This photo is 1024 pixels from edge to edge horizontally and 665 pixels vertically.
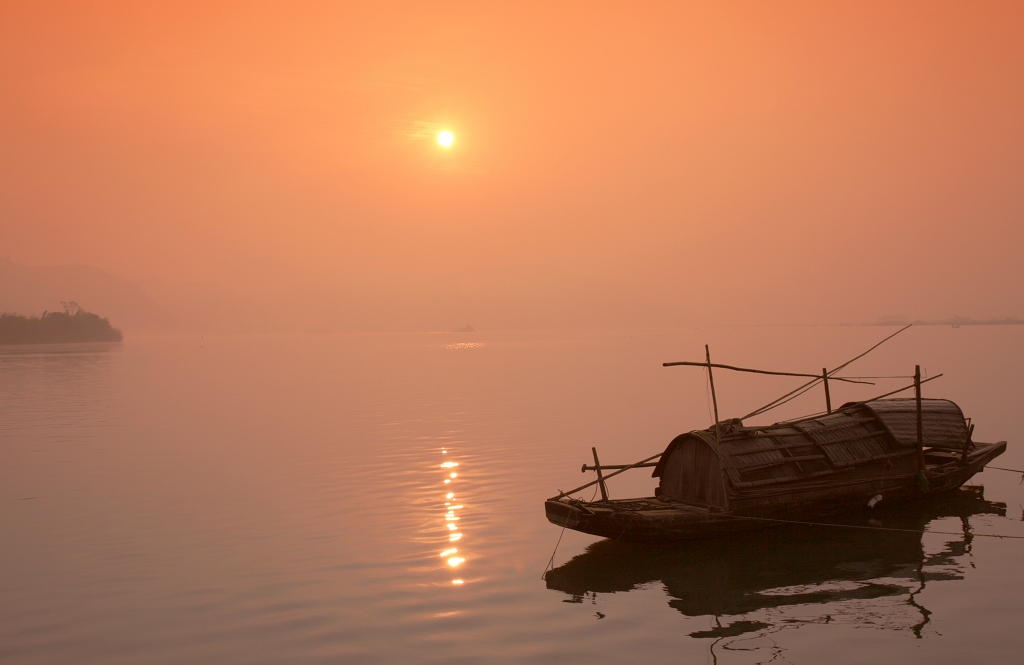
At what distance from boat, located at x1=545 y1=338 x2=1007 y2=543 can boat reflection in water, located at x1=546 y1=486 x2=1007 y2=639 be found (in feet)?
1.77

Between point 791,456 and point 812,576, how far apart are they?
3.96 m

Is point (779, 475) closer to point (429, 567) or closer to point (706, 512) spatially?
point (706, 512)

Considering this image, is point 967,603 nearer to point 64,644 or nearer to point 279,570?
point 279,570

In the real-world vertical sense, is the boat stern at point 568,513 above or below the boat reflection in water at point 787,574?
above

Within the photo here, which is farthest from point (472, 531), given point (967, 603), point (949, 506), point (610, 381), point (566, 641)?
point (610, 381)

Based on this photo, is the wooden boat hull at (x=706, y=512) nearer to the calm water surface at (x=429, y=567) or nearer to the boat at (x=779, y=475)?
the boat at (x=779, y=475)

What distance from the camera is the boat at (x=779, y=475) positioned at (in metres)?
17.7

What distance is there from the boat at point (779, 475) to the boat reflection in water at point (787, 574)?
540mm

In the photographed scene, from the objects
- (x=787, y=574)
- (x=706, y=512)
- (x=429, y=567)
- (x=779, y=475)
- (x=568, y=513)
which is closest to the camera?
(x=787, y=574)

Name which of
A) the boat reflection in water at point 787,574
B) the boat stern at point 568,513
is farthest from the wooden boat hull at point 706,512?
the boat reflection in water at point 787,574

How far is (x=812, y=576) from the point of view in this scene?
16.1 meters

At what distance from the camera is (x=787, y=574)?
53.4 feet

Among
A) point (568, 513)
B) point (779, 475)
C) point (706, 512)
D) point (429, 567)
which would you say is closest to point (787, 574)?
point (706, 512)

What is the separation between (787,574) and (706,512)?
7.36 ft
